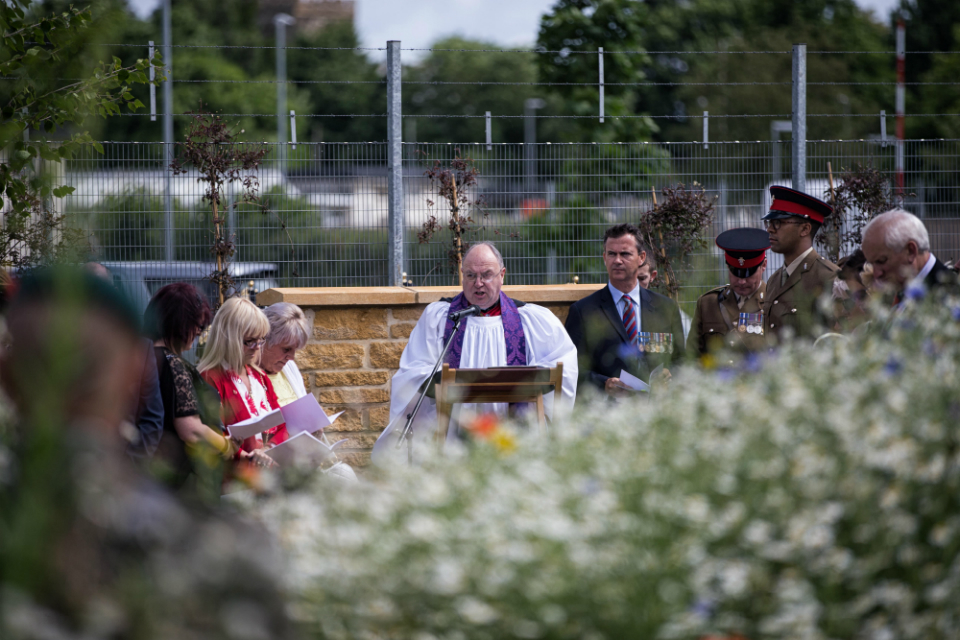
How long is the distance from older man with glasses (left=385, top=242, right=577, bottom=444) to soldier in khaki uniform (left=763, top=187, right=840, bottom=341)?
1.24m

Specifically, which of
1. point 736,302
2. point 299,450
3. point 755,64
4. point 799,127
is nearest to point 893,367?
point 299,450

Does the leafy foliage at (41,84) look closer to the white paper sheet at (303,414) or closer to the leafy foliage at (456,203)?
the white paper sheet at (303,414)

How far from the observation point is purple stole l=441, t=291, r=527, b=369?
19.6 ft

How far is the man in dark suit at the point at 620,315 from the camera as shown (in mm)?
5914

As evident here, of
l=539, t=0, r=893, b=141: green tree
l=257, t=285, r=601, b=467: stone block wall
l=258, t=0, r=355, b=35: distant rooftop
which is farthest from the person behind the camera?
l=258, t=0, r=355, b=35: distant rooftop

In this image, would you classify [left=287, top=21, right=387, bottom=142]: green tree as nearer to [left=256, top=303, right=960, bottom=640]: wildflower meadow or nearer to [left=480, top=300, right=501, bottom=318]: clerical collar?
[left=480, top=300, right=501, bottom=318]: clerical collar

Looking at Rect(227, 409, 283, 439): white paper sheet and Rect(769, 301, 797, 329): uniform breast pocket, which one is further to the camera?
Rect(769, 301, 797, 329): uniform breast pocket

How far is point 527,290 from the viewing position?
764cm

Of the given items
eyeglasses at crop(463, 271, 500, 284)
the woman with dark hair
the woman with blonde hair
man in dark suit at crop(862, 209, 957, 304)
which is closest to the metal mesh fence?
eyeglasses at crop(463, 271, 500, 284)

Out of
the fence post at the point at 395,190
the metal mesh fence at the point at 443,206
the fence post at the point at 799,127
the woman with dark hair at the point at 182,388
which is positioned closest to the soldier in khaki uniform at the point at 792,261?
the metal mesh fence at the point at 443,206

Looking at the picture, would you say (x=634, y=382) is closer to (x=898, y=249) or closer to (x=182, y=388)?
(x=898, y=249)

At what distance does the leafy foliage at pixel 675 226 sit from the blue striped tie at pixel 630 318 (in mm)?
2125

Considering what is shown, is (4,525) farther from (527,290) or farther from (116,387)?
(527,290)

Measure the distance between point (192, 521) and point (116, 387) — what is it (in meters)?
0.39
